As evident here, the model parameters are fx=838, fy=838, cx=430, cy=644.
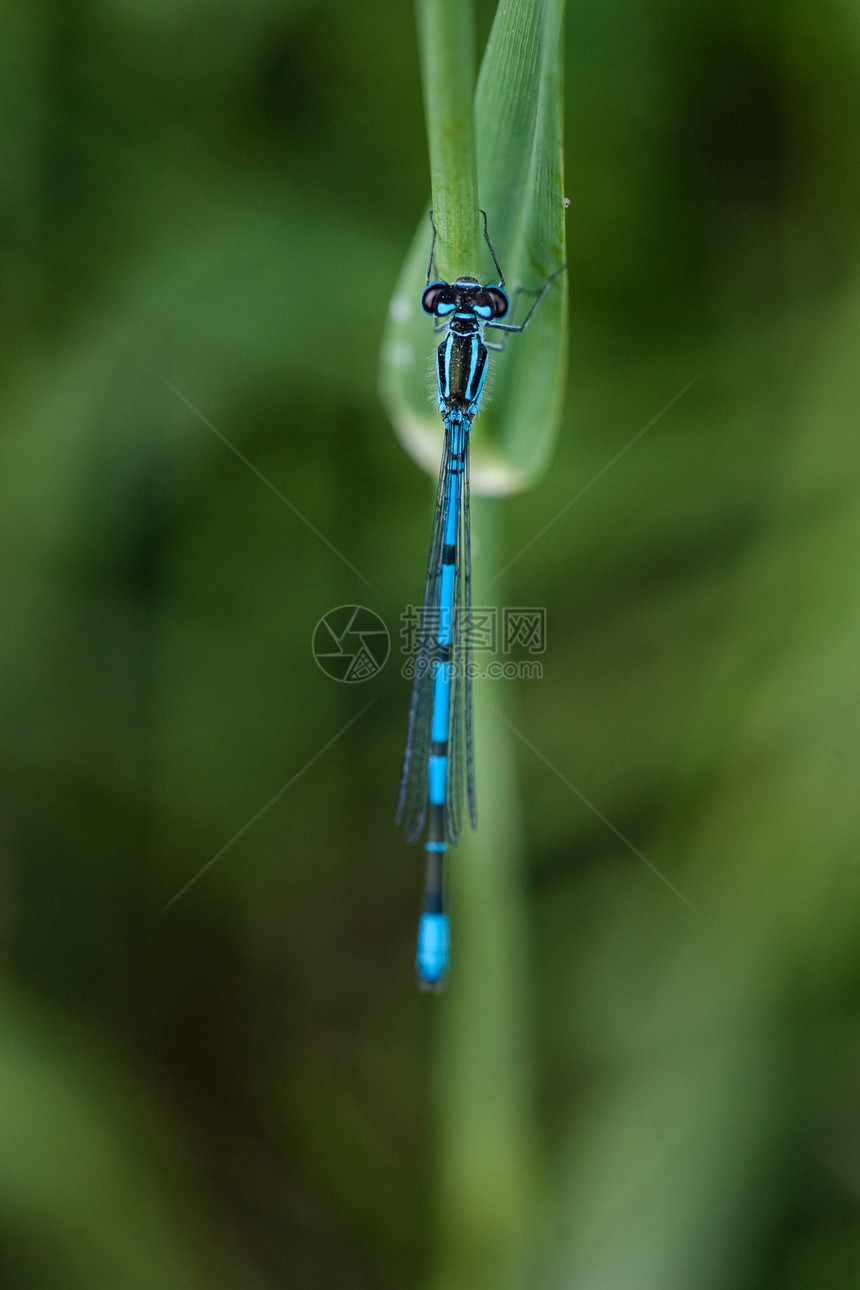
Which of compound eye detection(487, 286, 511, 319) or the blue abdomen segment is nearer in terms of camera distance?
compound eye detection(487, 286, 511, 319)

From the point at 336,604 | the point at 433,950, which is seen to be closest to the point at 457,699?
the point at 336,604

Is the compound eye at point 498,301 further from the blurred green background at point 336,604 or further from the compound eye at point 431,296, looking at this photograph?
the blurred green background at point 336,604

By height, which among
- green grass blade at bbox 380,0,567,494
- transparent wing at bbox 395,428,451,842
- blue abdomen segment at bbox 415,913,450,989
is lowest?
blue abdomen segment at bbox 415,913,450,989

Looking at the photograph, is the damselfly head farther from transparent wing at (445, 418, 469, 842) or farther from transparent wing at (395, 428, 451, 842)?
transparent wing at (395, 428, 451, 842)

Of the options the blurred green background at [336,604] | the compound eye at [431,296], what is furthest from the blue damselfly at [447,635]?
the blurred green background at [336,604]

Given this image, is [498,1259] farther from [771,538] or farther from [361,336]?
[361,336]

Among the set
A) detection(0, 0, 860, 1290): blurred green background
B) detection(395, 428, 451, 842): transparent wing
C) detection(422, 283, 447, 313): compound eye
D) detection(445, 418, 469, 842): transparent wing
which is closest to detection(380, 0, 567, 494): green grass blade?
detection(422, 283, 447, 313): compound eye
